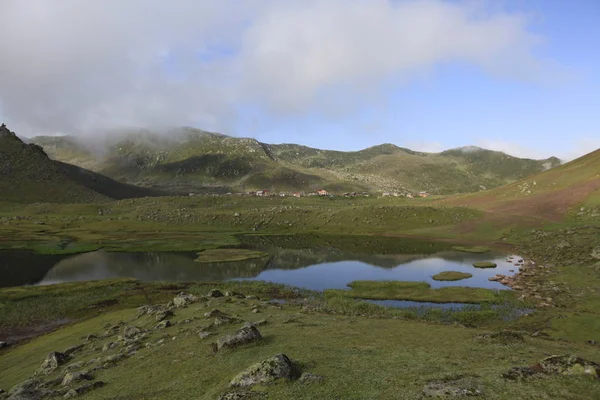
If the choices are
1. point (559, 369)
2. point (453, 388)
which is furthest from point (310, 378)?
point (559, 369)

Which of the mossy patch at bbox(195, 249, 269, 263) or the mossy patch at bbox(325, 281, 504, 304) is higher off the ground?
the mossy patch at bbox(195, 249, 269, 263)

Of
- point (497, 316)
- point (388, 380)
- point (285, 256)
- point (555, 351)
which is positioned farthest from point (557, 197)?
point (388, 380)

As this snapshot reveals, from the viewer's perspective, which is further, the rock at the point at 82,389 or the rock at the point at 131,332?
the rock at the point at 131,332

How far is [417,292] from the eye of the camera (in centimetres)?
7119

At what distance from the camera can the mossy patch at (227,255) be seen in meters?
112

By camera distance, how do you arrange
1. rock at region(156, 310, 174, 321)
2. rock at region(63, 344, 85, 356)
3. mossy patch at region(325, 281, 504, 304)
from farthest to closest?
mossy patch at region(325, 281, 504, 304) → rock at region(156, 310, 174, 321) → rock at region(63, 344, 85, 356)

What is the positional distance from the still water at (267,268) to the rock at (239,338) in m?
47.8

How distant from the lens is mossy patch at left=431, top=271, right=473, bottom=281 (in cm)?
8464

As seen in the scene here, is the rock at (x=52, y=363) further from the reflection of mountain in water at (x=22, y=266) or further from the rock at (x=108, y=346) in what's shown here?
the reflection of mountain in water at (x=22, y=266)

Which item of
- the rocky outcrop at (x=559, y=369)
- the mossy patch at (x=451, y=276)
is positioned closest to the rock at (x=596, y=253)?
the mossy patch at (x=451, y=276)

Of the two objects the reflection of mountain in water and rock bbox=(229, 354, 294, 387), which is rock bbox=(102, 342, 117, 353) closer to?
rock bbox=(229, 354, 294, 387)

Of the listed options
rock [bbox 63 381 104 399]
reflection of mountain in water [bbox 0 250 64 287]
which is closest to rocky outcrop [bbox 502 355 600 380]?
rock [bbox 63 381 104 399]

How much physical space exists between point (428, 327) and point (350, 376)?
2223 centimetres

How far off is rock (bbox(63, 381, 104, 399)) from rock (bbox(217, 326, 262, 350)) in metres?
8.34
